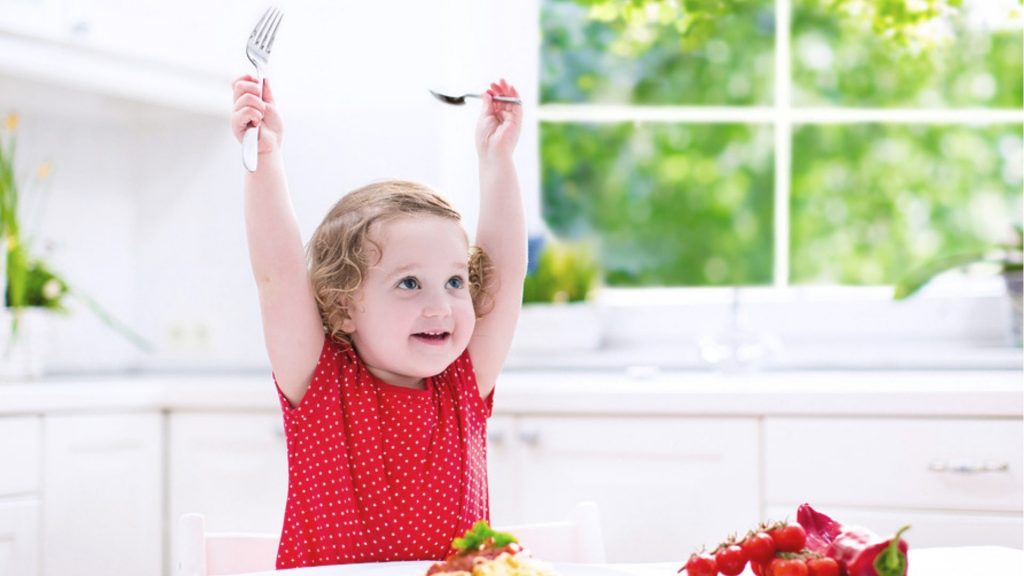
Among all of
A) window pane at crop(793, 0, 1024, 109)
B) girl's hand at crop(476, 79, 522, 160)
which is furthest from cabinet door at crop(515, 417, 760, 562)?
window pane at crop(793, 0, 1024, 109)

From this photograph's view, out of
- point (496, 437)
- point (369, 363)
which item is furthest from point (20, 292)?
point (369, 363)

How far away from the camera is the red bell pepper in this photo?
2.43 ft

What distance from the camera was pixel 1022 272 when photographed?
2.34 m

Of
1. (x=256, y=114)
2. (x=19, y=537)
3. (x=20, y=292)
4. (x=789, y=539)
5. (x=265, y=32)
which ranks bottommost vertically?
(x=19, y=537)

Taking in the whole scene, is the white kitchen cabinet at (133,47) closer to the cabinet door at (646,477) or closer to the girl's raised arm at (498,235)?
the cabinet door at (646,477)

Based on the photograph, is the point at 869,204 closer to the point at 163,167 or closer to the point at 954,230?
the point at 954,230

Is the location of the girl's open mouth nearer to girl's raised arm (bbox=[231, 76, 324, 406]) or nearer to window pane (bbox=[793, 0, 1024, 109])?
girl's raised arm (bbox=[231, 76, 324, 406])

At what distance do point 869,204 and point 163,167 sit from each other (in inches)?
168

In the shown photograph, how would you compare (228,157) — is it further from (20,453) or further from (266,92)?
(266,92)

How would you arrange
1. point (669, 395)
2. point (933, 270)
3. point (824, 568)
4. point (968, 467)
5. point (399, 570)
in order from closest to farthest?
point (824, 568) < point (399, 570) < point (968, 467) < point (669, 395) < point (933, 270)

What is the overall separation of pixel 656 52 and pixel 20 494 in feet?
14.6

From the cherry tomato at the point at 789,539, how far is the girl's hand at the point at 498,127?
1.92ft

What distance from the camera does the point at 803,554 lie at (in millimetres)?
800

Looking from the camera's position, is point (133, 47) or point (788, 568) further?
point (133, 47)
